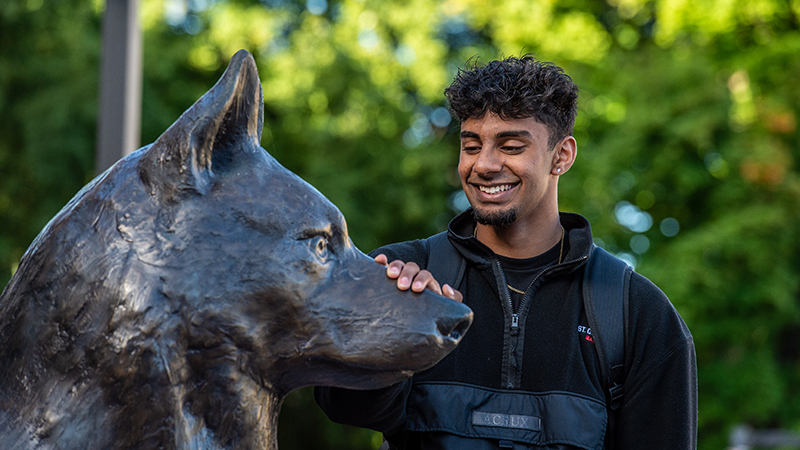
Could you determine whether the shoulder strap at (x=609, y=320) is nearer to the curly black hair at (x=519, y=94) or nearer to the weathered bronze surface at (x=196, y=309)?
the curly black hair at (x=519, y=94)

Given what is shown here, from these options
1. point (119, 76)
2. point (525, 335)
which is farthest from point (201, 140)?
point (119, 76)

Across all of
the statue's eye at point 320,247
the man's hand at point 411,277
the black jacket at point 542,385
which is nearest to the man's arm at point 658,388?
the black jacket at point 542,385

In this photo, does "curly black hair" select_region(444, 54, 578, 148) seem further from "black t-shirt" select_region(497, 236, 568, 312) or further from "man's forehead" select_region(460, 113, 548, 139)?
"black t-shirt" select_region(497, 236, 568, 312)

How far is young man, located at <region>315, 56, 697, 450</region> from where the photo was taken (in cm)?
267

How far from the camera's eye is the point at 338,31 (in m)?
14.6

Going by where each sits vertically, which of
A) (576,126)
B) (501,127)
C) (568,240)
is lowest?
(568,240)

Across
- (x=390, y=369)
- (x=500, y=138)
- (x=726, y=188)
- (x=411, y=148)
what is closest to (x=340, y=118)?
(x=411, y=148)

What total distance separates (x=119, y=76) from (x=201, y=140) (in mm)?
3678

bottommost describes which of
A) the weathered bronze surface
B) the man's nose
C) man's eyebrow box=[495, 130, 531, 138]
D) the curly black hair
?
the weathered bronze surface

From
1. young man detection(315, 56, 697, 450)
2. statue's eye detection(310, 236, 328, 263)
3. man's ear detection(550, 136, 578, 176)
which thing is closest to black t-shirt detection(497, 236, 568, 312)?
young man detection(315, 56, 697, 450)

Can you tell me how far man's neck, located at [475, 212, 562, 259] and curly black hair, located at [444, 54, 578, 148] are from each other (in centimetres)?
31

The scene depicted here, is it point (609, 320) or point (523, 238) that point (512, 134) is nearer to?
point (523, 238)

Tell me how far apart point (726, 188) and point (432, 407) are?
1000cm

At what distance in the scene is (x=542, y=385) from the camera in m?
2.79
